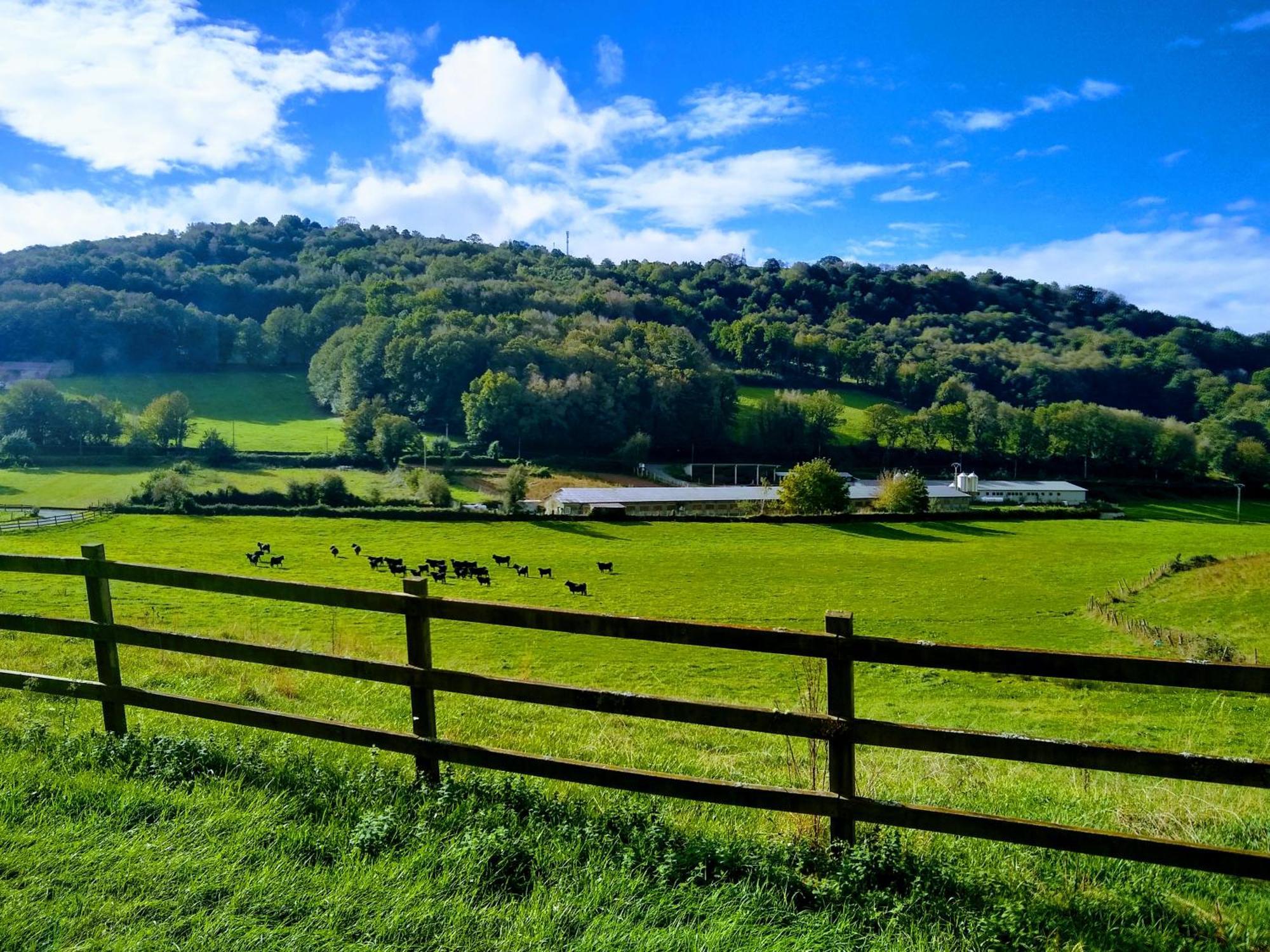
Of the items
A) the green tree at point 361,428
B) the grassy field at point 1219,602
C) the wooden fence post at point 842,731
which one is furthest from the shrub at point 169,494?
the wooden fence post at point 842,731

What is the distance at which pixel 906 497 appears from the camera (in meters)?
73.4

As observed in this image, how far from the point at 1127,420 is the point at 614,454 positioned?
73.2m

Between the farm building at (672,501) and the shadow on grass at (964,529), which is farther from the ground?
the farm building at (672,501)

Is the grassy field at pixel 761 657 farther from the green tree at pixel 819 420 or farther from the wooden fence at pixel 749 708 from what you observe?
the green tree at pixel 819 420

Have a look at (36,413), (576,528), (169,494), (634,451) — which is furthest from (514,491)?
(36,413)

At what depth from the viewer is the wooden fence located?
3.73 metres

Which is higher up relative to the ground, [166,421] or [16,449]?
[166,421]

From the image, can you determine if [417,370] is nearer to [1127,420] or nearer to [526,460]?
[526,460]

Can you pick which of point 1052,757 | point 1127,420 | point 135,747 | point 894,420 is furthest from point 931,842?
point 1127,420

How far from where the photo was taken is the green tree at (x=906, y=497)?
73.2m

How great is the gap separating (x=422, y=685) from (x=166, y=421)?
99.6m

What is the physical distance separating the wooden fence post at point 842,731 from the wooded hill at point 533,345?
9933 cm

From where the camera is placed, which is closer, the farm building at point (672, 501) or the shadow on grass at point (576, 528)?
the shadow on grass at point (576, 528)

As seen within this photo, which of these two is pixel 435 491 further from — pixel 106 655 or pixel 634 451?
pixel 106 655
